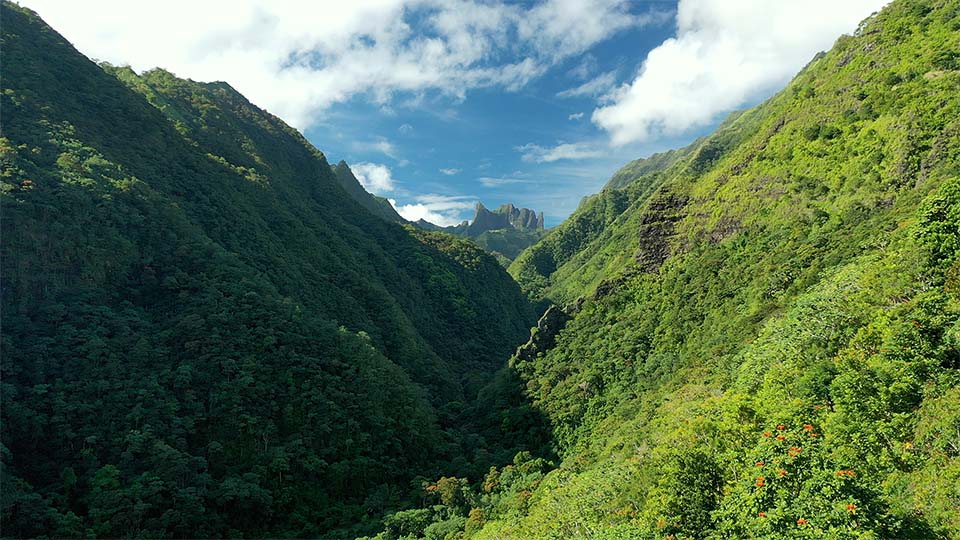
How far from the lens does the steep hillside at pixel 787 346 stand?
15141 millimetres

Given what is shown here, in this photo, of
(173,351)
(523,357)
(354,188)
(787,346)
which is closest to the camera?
(787,346)

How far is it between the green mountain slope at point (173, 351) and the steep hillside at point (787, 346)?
12.2 metres

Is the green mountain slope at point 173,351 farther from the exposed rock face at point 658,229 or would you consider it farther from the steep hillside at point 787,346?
the exposed rock face at point 658,229

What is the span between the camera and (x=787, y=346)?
89.2 feet

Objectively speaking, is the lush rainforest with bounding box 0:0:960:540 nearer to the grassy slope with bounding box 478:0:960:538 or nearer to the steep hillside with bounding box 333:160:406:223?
the grassy slope with bounding box 478:0:960:538

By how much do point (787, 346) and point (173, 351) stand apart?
52911 millimetres

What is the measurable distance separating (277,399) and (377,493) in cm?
1404

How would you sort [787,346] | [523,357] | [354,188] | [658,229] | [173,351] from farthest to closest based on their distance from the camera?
[354,188], [523,357], [658,229], [173,351], [787,346]

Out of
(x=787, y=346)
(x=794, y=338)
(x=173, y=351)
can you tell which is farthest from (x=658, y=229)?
(x=173, y=351)

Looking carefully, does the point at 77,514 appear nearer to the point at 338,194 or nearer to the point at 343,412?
the point at 343,412

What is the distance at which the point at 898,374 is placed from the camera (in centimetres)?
1925

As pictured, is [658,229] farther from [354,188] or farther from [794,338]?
[354,188]

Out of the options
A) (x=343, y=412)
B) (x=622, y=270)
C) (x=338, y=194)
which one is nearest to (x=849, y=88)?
(x=622, y=270)

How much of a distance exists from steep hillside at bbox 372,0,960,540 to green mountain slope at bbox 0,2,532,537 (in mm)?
12164
